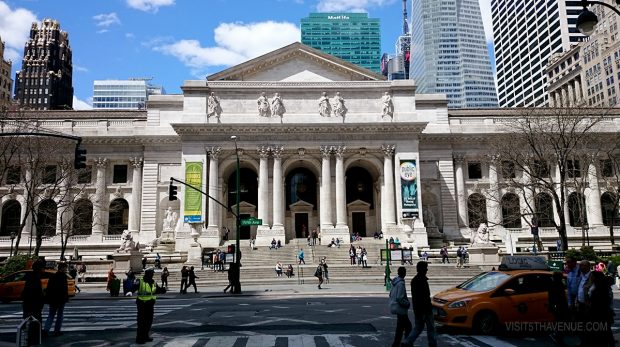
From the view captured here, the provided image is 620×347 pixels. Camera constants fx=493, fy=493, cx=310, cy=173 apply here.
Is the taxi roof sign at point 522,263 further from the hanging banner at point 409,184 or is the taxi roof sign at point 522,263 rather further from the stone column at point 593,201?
the stone column at point 593,201

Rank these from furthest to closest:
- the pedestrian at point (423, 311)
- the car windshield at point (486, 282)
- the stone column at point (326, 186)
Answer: the stone column at point (326, 186) < the car windshield at point (486, 282) < the pedestrian at point (423, 311)

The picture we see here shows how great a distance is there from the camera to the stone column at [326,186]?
1931 inches

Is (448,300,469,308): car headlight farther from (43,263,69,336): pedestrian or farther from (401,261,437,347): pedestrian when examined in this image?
(43,263,69,336): pedestrian

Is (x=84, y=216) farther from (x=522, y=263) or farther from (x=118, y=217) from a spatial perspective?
(x=522, y=263)

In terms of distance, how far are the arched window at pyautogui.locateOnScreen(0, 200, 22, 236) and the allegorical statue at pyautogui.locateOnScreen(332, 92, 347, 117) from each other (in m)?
36.2

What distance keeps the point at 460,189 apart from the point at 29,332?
50177 millimetres

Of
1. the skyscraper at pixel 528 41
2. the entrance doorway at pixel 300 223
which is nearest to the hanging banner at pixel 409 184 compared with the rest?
the entrance doorway at pixel 300 223

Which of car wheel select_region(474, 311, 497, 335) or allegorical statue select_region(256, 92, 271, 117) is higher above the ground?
allegorical statue select_region(256, 92, 271, 117)

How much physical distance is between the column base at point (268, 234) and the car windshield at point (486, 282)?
3485cm

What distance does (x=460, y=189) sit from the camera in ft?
180

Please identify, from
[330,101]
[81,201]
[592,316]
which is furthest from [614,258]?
[81,201]

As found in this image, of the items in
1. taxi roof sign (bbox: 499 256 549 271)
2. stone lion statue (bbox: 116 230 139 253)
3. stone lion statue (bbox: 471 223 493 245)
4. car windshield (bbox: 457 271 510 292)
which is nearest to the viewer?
car windshield (bbox: 457 271 510 292)

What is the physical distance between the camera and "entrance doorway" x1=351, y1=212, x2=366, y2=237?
54.4 meters

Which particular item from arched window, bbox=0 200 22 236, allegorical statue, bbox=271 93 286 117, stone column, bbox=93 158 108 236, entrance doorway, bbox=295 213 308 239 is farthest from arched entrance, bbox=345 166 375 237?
arched window, bbox=0 200 22 236
